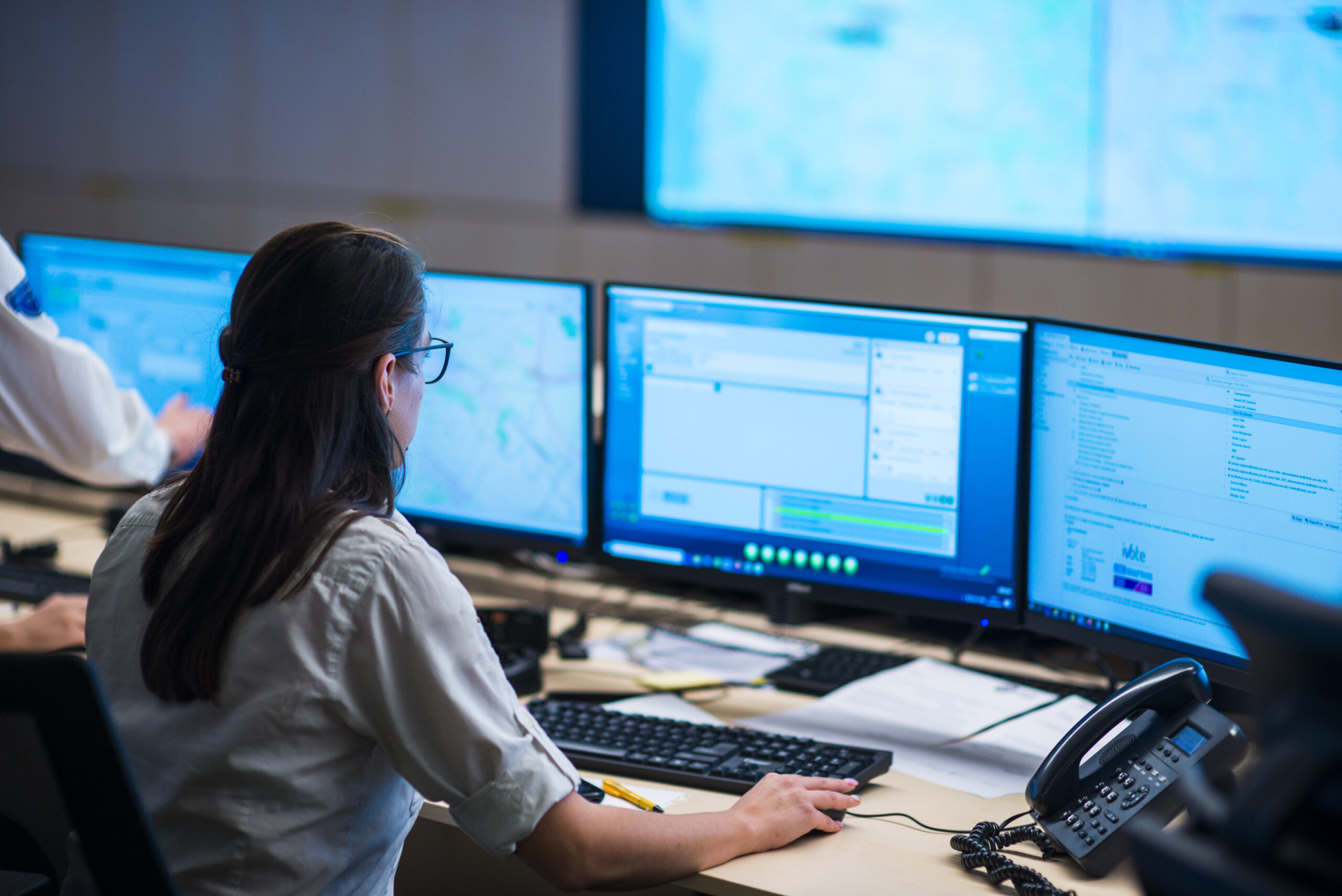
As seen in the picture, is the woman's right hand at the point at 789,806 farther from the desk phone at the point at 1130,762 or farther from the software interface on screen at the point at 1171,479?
the software interface on screen at the point at 1171,479

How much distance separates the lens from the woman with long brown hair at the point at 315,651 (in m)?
1.07

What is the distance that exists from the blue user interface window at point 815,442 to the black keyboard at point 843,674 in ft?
0.56

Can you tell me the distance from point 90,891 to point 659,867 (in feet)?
1.68

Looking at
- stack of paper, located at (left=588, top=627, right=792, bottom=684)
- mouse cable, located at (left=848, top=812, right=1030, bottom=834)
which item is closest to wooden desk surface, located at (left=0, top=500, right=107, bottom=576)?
stack of paper, located at (left=588, top=627, right=792, bottom=684)

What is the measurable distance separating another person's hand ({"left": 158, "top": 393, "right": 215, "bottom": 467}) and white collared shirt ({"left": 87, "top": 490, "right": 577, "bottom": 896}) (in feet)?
3.78

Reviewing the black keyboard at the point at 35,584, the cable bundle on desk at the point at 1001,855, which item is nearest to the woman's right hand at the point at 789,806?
the cable bundle on desk at the point at 1001,855

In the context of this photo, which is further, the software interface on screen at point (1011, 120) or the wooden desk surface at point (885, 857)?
the software interface on screen at point (1011, 120)

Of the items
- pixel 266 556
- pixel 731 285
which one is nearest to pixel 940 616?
pixel 266 556

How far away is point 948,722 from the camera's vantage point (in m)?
1.60

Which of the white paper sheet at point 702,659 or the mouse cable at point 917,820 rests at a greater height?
the white paper sheet at point 702,659

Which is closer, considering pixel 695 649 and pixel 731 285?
pixel 695 649

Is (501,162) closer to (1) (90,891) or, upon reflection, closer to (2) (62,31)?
(2) (62,31)

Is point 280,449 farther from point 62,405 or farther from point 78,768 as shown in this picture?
point 62,405

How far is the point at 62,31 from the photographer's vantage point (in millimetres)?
5164
